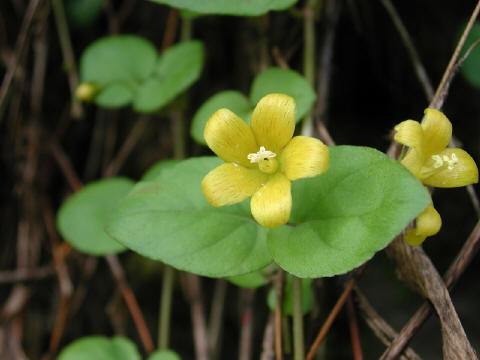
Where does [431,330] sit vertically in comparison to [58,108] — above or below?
below

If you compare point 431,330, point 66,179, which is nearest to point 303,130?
point 431,330

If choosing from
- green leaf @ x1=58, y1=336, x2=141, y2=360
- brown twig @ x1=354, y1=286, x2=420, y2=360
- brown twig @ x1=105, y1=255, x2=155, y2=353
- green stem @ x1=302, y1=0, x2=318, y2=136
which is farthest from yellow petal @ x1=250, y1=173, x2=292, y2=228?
brown twig @ x1=105, y1=255, x2=155, y2=353

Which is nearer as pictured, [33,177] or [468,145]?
[468,145]

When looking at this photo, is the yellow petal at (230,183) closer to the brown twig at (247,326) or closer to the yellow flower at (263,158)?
the yellow flower at (263,158)

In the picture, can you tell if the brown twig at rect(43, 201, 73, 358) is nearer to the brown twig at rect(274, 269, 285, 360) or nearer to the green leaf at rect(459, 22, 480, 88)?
the brown twig at rect(274, 269, 285, 360)

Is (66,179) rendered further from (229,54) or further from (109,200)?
(229,54)

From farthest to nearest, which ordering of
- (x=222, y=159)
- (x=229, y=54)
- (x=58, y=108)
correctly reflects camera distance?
(x=58, y=108) → (x=229, y=54) → (x=222, y=159)

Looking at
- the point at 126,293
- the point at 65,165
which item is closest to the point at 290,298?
the point at 126,293
